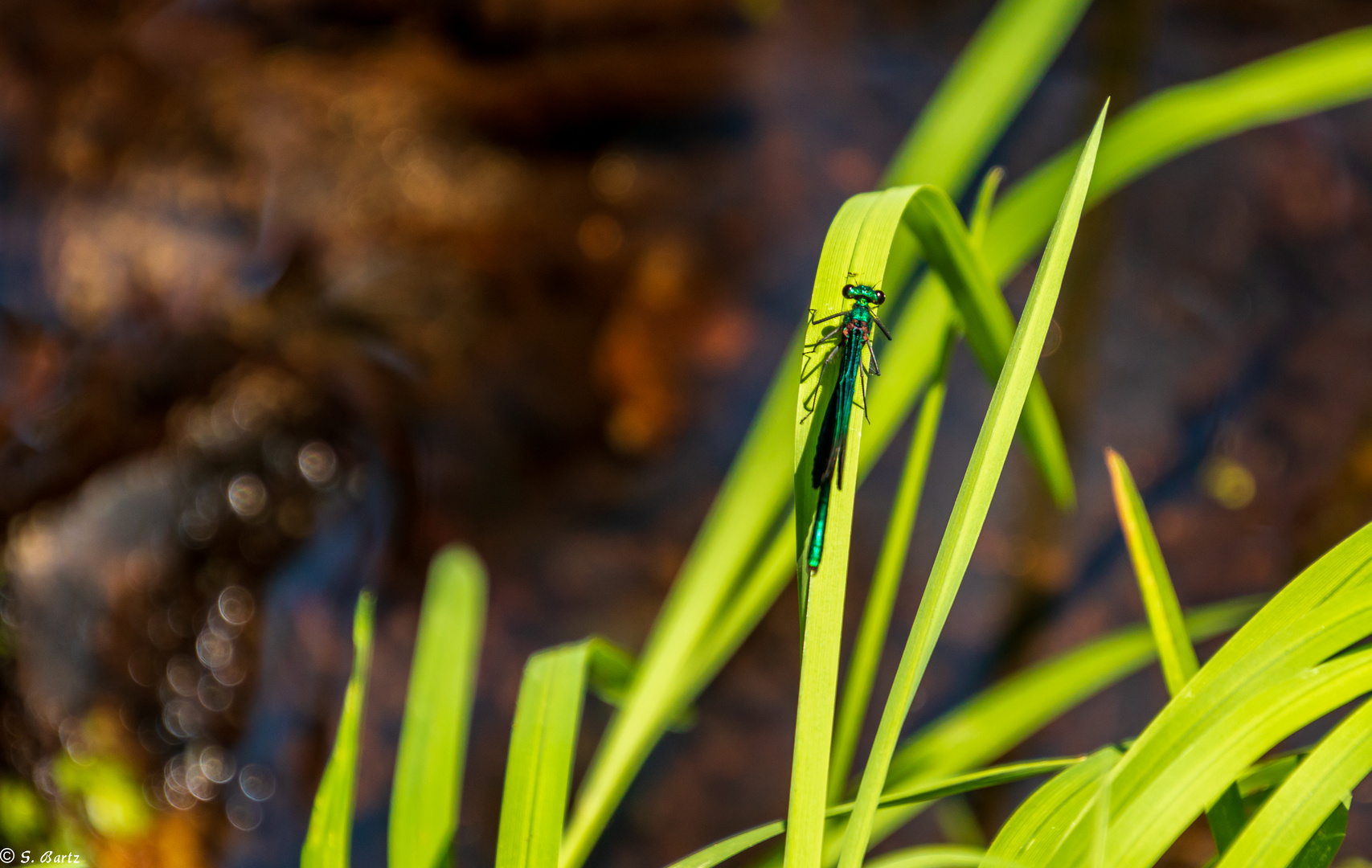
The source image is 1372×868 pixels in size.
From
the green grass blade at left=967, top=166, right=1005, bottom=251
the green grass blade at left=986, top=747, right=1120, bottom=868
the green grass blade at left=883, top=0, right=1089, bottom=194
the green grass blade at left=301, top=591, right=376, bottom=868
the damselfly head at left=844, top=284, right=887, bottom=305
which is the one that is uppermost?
the green grass blade at left=883, top=0, right=1089, bottom=194

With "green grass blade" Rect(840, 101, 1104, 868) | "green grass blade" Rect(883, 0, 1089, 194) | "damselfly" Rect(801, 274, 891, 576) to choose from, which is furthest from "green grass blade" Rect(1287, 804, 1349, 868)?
"green grass blade" Rect(883, 0, 1089, 194)

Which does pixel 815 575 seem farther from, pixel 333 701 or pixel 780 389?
pixel 333 701

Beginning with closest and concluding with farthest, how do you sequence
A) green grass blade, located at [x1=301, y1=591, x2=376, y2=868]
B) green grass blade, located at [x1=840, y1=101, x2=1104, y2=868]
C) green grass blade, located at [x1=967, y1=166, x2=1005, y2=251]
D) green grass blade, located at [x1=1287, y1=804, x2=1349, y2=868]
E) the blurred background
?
1. green grass blade, located at [x1=840, y1=101, x2=1104, y2=868]
2. green grass blade, located at [x1=1287, y1=804, x2=1349, y2=868]
3. green grass blade, located at [x1=301, y1=591, x2=376, y2=868]
4. green grass blade, located at [x1=967, y1=166, x2=1005, y2=251]
5. the blurred background

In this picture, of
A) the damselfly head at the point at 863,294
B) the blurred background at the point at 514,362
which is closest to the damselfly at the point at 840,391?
the damselfly head at the point at 863,294

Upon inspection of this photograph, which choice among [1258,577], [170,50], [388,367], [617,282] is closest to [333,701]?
[388,367]

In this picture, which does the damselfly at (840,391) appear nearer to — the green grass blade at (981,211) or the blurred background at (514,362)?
the green grass blade at (981,211)

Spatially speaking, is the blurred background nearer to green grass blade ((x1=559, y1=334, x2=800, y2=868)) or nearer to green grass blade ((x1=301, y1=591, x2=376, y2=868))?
green grass blade ((x1=559, y1=334, x2=800, y2=868))

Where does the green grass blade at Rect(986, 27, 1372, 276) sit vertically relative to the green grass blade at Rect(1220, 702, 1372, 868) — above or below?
above
